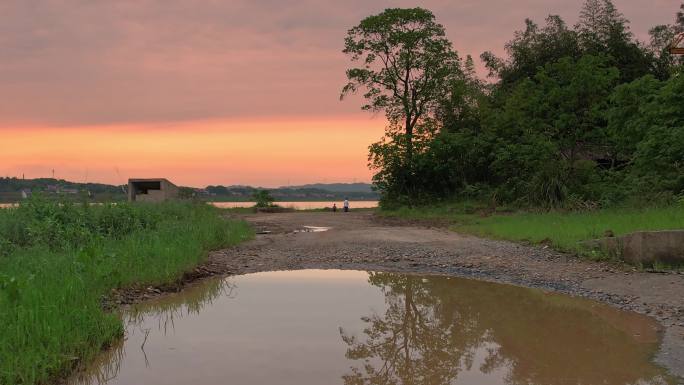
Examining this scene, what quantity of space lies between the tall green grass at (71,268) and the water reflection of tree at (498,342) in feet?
9.76

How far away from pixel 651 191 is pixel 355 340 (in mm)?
17229

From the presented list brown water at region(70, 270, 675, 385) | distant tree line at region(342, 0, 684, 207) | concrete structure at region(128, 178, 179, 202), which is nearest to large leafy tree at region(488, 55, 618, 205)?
distant tree line at region(342, 0, 684, 207)

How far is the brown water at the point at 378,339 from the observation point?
5.32 m

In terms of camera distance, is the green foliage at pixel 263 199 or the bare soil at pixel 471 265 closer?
the bare soil at pixel 471 265

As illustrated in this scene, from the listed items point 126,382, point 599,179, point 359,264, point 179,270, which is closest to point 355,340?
point 126,382

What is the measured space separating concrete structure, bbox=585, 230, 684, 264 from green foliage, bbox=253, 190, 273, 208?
32.3 m

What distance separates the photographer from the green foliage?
1618 inches

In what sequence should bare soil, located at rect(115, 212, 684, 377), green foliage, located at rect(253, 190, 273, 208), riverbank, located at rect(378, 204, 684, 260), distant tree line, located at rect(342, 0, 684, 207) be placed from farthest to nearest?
green foliage, located at rect(253, 190, 273, 208) → distant tree line, located at rect(342, 0, 684, 207) → riverbank, located at rect(378, 204, 684, 260) → bare soil, located at rect(115, 212, 684, 377)

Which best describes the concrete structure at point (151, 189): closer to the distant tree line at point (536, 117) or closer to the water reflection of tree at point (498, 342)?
the distant tree line at point (536, 117)

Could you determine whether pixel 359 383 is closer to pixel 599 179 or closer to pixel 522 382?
pixel 522 382

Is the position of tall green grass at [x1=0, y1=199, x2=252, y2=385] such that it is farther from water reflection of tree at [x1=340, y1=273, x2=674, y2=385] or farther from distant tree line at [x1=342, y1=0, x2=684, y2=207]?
distant tree line at [x1=342, y1=0, x2=684, y2=207]

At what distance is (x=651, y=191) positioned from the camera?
1955 centimetres

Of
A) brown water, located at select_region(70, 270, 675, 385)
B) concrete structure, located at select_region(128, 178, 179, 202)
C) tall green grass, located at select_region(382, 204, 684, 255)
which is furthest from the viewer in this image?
concrete structure, located at select_region(128, 178, 179, 202)

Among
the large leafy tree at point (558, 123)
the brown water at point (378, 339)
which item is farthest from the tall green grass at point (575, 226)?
the brown water at point (378, 339)
